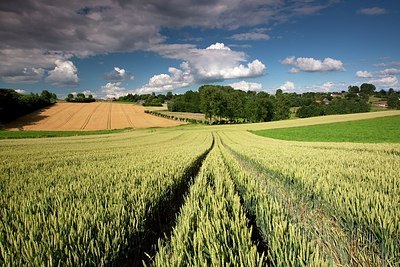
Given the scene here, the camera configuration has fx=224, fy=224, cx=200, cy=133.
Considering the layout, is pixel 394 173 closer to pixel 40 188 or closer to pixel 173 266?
pixel 173 266

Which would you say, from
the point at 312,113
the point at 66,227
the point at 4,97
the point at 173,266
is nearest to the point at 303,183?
the point at 173,266

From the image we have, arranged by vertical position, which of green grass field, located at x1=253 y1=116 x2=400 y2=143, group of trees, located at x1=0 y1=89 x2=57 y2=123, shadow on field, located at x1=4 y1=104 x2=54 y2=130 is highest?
group of trees, located at x1=0 y1=89 x2=57 y2=123

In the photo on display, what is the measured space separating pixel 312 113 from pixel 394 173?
116971 millimetres

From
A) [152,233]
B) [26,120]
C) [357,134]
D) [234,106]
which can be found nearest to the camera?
[152,233]

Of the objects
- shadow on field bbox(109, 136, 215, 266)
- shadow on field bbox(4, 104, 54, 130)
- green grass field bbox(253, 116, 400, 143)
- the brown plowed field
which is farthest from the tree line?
shadow on field bbox(109, 136, 215, 266)

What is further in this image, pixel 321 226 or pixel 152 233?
pixel 152 233

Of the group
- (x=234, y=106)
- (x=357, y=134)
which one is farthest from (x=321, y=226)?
(x=234, y=106)

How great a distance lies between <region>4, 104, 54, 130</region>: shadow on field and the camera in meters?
65.0

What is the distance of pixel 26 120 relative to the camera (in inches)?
2857

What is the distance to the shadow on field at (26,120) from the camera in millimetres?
65012

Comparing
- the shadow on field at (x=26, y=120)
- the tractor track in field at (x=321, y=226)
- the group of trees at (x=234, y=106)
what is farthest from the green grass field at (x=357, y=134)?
the shadow on field at (x=26, y=120)

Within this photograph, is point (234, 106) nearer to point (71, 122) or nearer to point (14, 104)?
point (71, 122)

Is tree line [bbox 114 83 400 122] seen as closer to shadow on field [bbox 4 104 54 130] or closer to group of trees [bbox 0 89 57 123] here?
shadow on field [bbox 4 104 54 130]

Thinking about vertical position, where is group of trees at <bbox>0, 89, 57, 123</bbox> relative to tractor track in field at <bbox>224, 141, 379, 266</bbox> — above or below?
above
